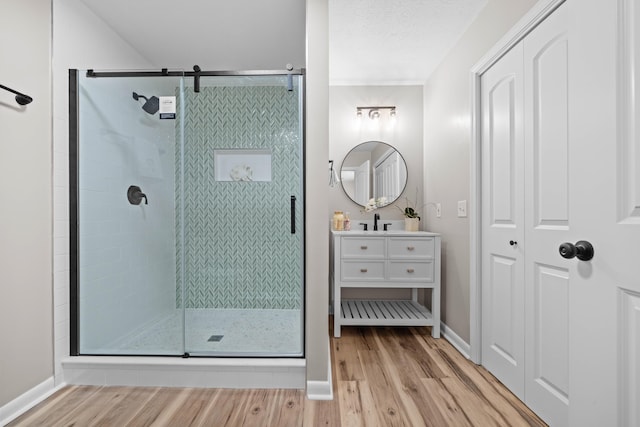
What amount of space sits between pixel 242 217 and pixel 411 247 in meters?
1.39

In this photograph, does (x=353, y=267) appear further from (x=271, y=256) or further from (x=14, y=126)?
(x=14, y=126)

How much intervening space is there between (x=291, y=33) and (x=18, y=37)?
165cm

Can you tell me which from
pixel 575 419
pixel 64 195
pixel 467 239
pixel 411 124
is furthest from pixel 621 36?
pixel 64 195

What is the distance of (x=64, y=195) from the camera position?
1888mm

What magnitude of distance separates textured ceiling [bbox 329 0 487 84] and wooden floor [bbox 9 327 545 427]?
2.39 metres

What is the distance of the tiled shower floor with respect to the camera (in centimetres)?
192

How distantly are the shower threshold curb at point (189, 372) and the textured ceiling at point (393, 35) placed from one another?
229 cm

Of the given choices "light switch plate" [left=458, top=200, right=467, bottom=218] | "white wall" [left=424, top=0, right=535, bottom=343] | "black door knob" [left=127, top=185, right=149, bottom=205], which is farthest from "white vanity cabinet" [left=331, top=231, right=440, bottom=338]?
"black door knob" [left=127, top=185, right=149, bottom=205]

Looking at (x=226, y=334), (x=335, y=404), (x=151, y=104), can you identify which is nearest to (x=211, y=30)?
(x=151, y=104)

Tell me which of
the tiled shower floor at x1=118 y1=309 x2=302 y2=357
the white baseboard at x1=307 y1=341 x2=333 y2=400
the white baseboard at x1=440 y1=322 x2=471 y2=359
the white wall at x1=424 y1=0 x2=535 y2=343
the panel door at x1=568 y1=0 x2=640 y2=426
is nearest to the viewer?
the panel door at x1=568 y1=0 x2=640 y2=426

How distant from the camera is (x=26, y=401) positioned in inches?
63.7

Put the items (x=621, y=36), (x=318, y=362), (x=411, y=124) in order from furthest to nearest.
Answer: (x=411, y=124) → (x=318, y=362) → (x=621, y=36)

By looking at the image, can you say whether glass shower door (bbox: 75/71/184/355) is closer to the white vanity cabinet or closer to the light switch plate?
the white vanity cabinet

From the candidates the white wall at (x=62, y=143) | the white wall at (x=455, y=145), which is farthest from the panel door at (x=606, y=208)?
the white wall at (x=62, y=143)
